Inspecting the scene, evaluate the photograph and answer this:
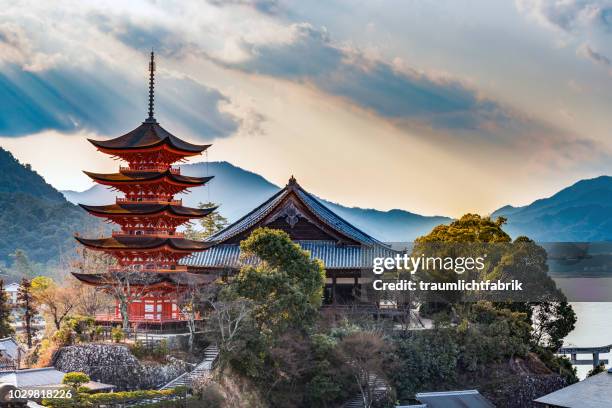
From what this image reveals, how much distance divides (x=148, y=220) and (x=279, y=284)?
24.2 ft

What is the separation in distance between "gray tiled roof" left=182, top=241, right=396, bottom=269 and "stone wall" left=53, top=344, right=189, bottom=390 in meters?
8.82

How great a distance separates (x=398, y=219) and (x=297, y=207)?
14815 cm

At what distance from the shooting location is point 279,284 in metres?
30.6

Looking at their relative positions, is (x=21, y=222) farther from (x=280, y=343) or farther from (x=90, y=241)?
(x=280, y=343)

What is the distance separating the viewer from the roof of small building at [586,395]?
1115 inches

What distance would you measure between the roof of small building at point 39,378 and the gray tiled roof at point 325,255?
35.9ft

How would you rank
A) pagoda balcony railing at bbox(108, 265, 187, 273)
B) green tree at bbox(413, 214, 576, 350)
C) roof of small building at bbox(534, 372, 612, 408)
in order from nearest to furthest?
roof of small building at bbox(534, 372, 612, 408) < pagoda balcony railing at bbox(108, 265, 187, 273) < green tree at bbox(413, 214, 576, 350)

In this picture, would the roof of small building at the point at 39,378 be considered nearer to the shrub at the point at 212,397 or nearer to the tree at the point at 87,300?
the shrub at the point at 212,397

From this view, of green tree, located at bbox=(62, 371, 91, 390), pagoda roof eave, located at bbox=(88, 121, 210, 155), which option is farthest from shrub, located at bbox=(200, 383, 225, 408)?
pagoda roof eave, located at bbox=(88, 121, 210, 155)

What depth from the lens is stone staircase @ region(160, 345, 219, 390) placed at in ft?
96.9

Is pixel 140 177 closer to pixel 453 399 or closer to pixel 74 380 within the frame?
pixel 74 380

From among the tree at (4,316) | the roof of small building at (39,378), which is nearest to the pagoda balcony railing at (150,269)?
the roof of small building at (39,378)

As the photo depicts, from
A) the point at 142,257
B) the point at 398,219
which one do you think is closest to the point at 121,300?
the point at 142,257

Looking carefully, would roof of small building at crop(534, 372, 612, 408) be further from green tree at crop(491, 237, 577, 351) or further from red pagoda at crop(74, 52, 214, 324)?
red pagoda at crop(74, 52, 214, 324)
